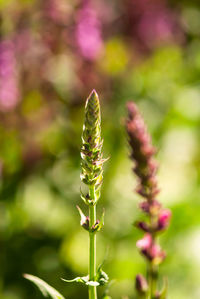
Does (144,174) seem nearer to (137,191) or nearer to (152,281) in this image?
(137,191)

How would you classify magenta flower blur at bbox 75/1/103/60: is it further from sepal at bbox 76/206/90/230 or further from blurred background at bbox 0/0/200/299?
Result: sepal at bbox 76/206/90/230

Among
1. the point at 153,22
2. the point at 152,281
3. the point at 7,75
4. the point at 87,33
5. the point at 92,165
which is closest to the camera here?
the point at 92,165

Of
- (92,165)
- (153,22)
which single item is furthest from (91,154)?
(153,22)

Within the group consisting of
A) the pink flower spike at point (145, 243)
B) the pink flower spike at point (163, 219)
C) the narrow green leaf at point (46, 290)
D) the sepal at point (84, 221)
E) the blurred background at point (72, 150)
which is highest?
the blurred background at point (72, 150)

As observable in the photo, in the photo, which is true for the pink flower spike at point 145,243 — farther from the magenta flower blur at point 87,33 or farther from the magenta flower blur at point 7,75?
the magenta flower blur at point 87,33

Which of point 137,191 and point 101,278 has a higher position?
point 137,191

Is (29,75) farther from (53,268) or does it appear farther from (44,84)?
(53,268)

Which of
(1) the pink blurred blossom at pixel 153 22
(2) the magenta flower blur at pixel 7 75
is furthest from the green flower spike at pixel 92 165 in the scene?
(1) the pink blurred blossom at pixel 153 22

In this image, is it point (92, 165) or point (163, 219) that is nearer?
point (92, 165)

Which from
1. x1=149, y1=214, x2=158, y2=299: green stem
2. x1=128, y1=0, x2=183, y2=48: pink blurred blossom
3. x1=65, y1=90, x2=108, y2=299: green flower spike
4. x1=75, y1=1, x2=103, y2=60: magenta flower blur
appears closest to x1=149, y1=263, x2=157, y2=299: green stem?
x1=149, y1=214, x2=158, y2=299: green stem
